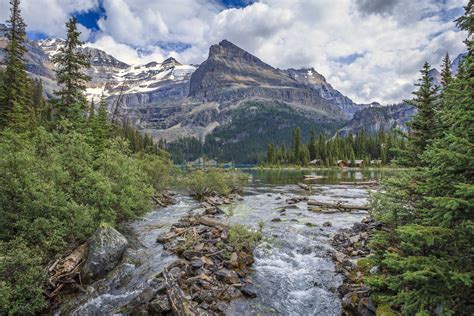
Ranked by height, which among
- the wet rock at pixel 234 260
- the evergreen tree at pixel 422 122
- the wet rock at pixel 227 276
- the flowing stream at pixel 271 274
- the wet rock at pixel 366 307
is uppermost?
the evergreen tree at pixel 422 122

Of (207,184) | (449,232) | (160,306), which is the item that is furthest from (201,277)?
(207,184)

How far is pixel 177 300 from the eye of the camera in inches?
432

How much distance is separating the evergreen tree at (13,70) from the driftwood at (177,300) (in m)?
31.9

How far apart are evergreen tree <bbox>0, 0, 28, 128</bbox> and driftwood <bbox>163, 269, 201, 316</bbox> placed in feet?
105

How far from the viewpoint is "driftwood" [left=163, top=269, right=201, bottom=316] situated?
10453mm

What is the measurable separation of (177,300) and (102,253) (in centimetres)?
615

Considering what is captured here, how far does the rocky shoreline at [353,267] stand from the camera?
1088 centimetres

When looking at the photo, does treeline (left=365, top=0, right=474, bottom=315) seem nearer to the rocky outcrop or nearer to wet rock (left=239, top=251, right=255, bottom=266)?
the rocky outcrop

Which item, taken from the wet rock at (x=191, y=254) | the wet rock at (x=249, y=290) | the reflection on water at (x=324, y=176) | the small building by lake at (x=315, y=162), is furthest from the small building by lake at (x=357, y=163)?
the wet rock at (x=249, y=290)

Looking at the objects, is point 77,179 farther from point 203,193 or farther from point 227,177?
point 227,177

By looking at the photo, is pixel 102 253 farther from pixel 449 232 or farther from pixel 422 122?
pixel 422 122

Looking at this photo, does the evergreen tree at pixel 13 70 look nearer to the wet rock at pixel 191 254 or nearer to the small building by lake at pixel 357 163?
the wet rock at pixel 191 254

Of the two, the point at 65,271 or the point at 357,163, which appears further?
the point at 357,163

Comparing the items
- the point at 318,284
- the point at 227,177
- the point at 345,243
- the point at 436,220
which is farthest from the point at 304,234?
the point at 227,177
